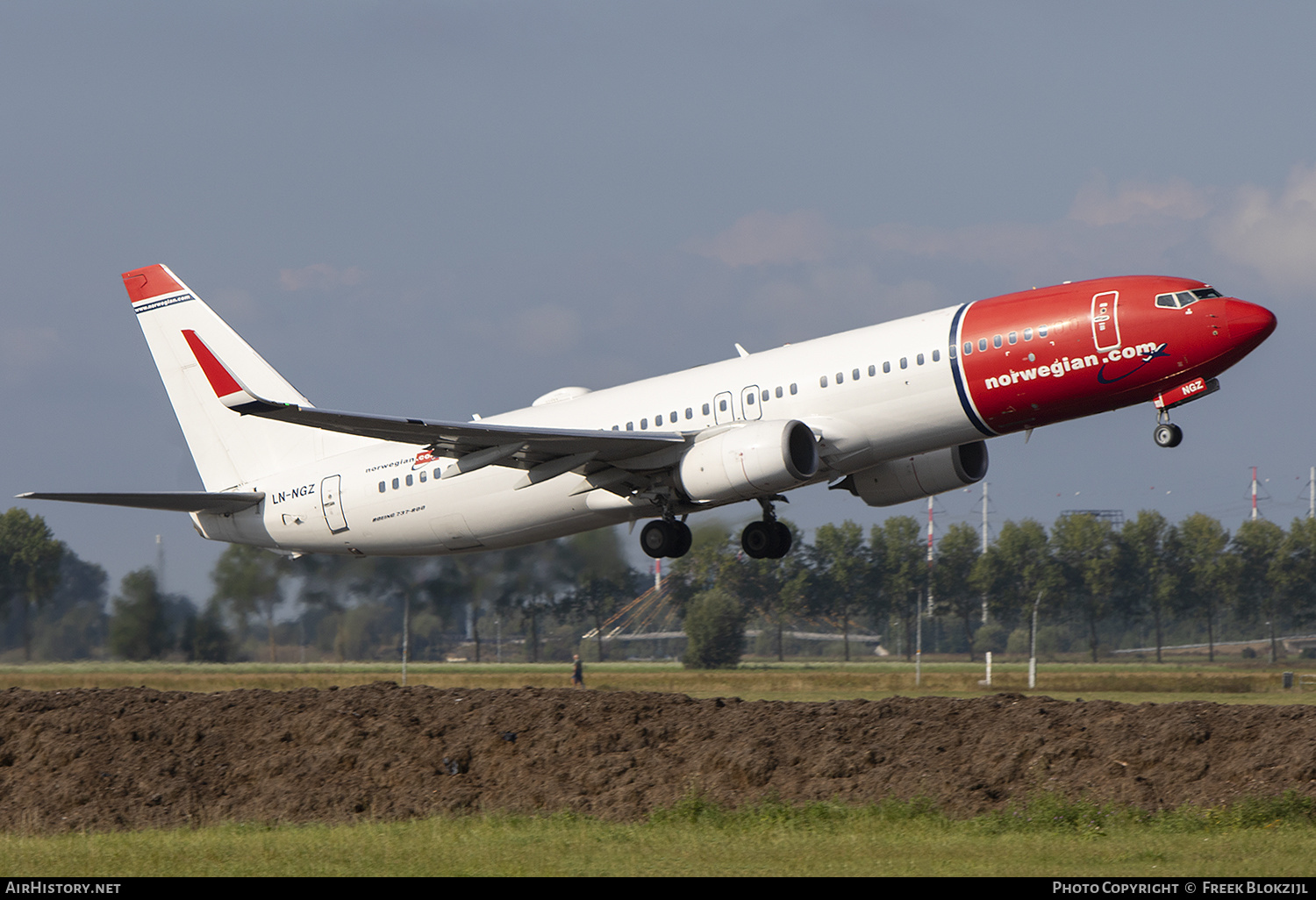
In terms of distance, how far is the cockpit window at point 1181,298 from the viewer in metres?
24.4

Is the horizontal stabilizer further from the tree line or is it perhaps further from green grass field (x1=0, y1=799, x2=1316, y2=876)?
green grass field (x1=0, y1=799, x2=1316, y2=876)

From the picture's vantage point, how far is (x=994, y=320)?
25.2 m

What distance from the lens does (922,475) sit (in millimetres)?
29891

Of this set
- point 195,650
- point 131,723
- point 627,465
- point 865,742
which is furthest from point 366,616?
point 865,742

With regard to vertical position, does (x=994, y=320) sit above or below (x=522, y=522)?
above

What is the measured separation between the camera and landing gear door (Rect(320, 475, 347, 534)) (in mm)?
32250

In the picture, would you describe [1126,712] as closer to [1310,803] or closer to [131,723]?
[1310,803]

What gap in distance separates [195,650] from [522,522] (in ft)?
58.6

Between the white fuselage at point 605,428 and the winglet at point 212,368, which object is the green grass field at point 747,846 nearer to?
the white fuselage at point 605,428

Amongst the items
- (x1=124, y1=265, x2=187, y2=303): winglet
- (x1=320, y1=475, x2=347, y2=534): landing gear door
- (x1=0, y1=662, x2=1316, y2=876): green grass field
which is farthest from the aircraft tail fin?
(x1=0, y1=662, x2=1316, y2=876): green grass field

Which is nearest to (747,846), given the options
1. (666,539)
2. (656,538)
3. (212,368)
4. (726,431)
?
(726,431)

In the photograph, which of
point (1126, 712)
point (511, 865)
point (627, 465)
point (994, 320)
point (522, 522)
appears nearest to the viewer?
point (511, 865)

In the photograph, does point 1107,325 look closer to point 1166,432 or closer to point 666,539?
point 1166,432

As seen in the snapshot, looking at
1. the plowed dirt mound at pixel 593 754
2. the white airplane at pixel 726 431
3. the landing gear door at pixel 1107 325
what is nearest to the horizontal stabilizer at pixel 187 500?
the white airplane at pixel 726 431
